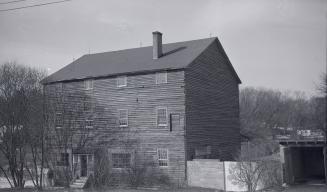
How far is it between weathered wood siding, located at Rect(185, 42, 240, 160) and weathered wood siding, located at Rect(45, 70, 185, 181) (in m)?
1.08

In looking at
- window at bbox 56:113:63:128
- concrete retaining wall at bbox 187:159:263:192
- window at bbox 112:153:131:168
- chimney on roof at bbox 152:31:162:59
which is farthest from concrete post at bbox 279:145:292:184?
window at bbox 56:113:63:128

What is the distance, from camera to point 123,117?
3388cm

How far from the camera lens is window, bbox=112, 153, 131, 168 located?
3284 cm

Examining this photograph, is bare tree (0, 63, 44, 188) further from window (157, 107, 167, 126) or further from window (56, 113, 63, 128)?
window (157, 107, 167, 126)

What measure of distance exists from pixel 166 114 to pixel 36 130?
1062 centimetres

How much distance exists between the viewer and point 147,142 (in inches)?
1266

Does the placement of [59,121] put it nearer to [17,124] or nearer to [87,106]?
[17,124]

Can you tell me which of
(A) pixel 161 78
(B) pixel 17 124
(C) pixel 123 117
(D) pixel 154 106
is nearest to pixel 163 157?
(D) pixel 154 106

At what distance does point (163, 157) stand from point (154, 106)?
4355 millimetres

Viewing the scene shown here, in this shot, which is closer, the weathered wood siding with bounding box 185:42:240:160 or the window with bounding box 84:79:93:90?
the weathered wood siding with bounding box 185:42:240:160

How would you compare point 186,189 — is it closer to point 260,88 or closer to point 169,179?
point 169,179

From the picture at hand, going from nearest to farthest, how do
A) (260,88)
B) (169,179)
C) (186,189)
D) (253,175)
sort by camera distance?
(253,175)
(186,189)
(169,179)
(260,88)

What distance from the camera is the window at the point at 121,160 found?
108ft

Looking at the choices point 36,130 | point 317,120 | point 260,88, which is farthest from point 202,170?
point 260,88
